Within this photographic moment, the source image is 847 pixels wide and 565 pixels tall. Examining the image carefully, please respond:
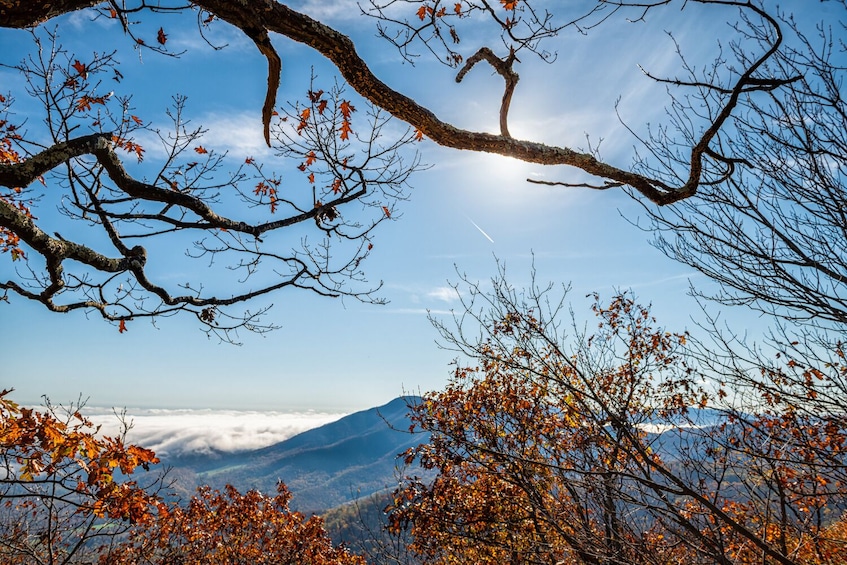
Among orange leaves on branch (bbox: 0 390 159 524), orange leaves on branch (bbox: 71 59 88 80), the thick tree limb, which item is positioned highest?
orange leaves on branch (bbox: 71 59 88 80)

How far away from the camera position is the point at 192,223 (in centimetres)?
346

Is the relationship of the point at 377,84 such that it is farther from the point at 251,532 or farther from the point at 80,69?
the point at 251,532

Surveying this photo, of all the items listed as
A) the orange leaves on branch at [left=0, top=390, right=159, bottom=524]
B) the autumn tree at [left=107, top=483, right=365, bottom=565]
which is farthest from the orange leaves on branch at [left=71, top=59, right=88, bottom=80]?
the autumn tree at [left=107, top=483, right=365, bottom=565]

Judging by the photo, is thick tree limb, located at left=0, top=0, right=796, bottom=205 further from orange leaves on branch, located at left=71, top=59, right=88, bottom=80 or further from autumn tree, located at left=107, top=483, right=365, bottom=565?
autumn tree, located at left=107, top=483, right=365, bottom=565

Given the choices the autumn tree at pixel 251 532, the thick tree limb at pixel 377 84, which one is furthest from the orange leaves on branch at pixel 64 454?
the autumn tree at pixel 251 532

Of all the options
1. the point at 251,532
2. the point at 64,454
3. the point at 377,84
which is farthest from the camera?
the point at 251,532

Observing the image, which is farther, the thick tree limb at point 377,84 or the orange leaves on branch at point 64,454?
the orange leaves on branch at point 64,454

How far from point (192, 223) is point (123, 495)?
3773 mm

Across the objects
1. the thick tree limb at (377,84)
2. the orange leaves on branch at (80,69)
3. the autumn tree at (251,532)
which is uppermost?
the orange leaves on branch at (80,69)

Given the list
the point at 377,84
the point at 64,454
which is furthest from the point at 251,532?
the point at 377,84

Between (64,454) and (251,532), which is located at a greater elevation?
(64,454)

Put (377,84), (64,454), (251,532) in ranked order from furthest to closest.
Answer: (251,532) → (64,454) → (377,84)

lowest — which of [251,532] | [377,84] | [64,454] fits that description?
[251,532]

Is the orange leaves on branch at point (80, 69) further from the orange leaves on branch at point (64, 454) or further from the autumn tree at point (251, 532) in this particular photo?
the autumn tree at point (251, 532)
